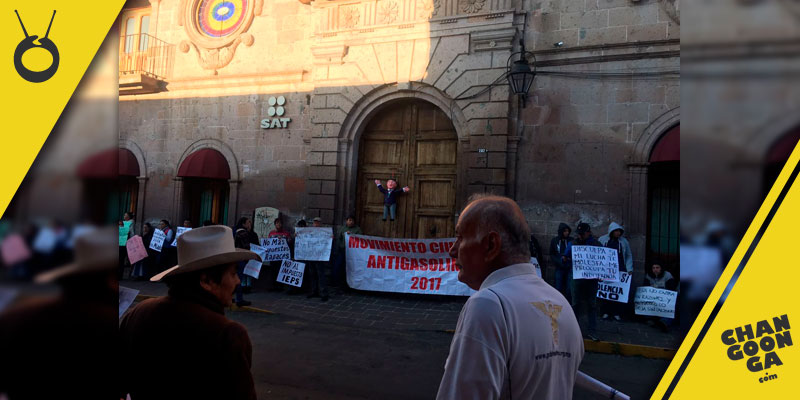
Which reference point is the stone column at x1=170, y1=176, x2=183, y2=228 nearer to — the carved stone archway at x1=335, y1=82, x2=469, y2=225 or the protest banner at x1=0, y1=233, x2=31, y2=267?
the carved stone archway at x1=335, y1=82, x2=469, y2=225

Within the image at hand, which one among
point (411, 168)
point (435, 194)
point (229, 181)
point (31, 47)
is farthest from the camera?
point (229, 181)

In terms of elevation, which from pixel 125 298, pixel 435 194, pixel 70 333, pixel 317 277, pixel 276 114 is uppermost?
pixel 276 114

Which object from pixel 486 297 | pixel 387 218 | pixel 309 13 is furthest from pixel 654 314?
pixel 309 13

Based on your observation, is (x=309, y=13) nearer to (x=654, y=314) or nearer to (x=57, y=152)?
(x=654, y=314)

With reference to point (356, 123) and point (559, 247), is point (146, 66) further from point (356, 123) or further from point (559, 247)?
point (559, 247)

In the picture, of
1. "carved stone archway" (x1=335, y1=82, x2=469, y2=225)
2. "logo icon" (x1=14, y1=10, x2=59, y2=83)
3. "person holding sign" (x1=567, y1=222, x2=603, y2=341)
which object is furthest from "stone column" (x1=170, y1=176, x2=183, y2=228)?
"logo icon" (x1=14, y1=10, x2=59, y2=83)

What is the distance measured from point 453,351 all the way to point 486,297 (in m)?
0.20

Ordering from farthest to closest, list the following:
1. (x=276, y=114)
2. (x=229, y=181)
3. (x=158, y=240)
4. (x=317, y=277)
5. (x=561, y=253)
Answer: (x=229, y=181) → (x=276, y=114) → (x=158, y=240) → (x=317, y=277) → (x=561, y=253)

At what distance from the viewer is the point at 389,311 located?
8945 millimetres

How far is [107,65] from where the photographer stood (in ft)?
4.61

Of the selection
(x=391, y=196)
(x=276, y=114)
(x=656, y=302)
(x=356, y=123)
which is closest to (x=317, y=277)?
(x=391, y=196)

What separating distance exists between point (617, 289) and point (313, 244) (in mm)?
6263

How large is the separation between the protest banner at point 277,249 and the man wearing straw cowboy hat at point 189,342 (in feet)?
28.5

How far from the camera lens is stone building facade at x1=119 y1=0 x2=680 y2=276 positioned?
965 cm
